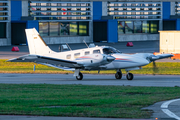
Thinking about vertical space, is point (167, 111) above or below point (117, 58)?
below

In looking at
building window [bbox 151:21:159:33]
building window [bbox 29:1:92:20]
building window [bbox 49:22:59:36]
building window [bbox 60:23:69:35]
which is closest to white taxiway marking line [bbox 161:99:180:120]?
building window [bbox 29:1:92:20]

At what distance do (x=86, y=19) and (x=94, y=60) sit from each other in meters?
41.0

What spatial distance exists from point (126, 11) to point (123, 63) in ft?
146

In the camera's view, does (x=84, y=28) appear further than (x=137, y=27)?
No

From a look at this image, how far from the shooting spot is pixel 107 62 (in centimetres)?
2345

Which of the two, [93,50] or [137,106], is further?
[93,50]

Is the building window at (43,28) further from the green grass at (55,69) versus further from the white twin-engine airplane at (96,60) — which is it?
the white twin-engine airplane at (96,60)

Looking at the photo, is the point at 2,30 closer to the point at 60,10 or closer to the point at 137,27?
the point at 60,10

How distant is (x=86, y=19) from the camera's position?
64.0 metres

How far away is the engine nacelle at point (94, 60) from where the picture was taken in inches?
920

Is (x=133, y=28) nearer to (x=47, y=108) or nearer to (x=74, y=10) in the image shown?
(x=74, y=10)

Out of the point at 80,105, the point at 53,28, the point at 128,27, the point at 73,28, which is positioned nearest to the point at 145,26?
the point at 128,27

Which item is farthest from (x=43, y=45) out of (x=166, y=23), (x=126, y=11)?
(x=166, y=23)

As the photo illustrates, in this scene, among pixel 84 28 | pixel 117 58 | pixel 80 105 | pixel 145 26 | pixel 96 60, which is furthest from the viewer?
pixel 145 26
